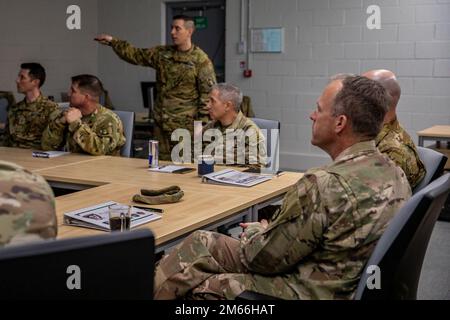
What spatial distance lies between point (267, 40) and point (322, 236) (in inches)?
233

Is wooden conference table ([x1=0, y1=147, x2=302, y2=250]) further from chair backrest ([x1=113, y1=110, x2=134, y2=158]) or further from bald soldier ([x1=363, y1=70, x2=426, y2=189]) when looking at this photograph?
bald soldier ([x1=363, y1=70, x2=426, y2=189])

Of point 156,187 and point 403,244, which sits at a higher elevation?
point 403,244

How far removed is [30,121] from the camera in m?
4.62

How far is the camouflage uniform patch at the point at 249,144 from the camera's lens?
3.91 meters

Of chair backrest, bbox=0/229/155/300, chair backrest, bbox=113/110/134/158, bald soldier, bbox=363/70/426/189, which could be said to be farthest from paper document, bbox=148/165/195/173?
chair backrest, bbox=0/229/155/300

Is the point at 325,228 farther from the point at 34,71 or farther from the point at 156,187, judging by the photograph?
the point at 34,71

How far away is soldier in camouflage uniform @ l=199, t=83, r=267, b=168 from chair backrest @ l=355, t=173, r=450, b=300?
86.0 inches

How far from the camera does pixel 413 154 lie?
3035 millimetres

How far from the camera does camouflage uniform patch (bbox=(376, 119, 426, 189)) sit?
118 inches

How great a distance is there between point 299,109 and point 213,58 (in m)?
1.43

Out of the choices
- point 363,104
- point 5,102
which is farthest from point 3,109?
point 363,104

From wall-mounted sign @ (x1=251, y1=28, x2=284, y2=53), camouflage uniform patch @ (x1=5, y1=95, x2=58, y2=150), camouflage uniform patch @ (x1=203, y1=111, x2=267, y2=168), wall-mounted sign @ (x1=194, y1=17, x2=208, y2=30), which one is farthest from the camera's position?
wall-mounted sign @ (x1=194, y1=17, x2=208, y2=30)
